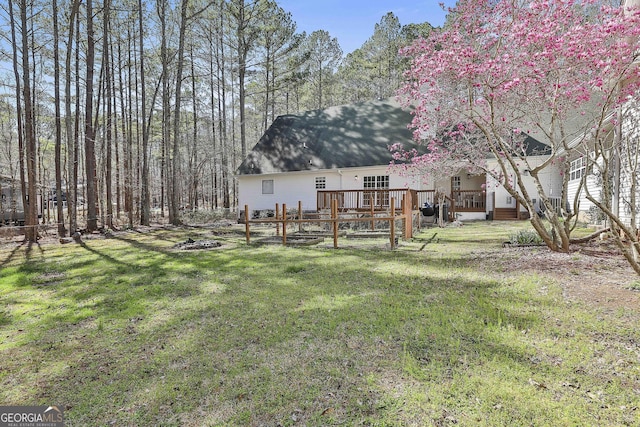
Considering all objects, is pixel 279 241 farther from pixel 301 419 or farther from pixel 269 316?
pixel 301 419

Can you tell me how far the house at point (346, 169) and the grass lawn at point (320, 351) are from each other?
33.9 ft

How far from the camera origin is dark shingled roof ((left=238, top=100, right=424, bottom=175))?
17375 mm

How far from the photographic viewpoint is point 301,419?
231 centimetres

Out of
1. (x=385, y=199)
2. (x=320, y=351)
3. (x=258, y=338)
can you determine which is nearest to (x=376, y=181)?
(x=385, y=199)

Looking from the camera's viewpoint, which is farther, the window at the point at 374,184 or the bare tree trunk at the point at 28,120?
the window at the point at 374,184

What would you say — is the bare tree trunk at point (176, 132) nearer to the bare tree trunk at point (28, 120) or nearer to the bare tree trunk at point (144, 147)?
the bare tree trunk at point (144, 147)

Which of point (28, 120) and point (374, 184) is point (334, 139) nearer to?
point (374, 184)

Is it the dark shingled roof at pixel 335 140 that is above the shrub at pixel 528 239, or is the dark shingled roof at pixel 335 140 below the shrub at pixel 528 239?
above

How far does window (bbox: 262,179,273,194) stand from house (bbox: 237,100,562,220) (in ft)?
0.19

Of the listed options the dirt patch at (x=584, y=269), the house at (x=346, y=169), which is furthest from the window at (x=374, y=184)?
the dirt patch at (x=584, y=269)

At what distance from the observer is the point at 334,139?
18922 mm

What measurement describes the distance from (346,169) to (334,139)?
8.80 ft

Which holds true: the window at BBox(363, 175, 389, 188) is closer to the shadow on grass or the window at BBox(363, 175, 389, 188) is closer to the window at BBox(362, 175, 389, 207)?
the window at BBox(362, 175, 389, 207)

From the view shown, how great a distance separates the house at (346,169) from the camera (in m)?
16.7
